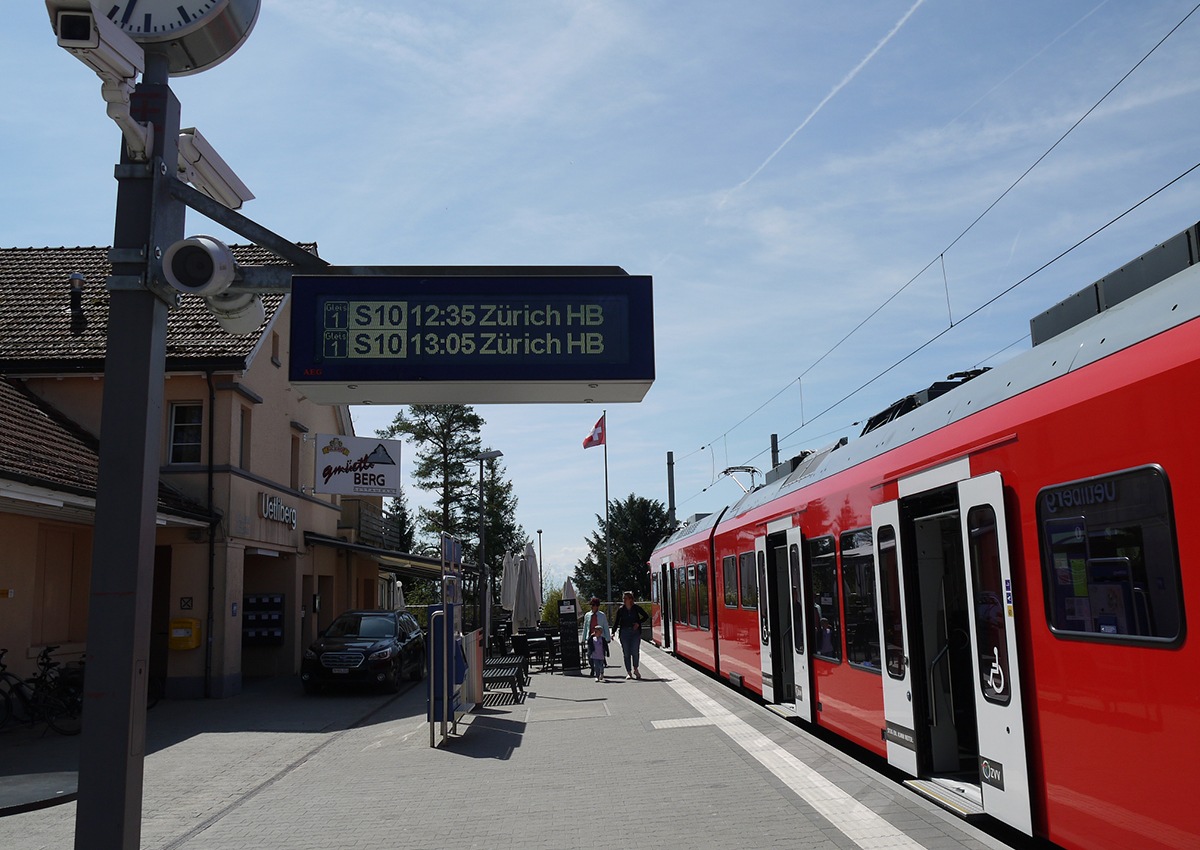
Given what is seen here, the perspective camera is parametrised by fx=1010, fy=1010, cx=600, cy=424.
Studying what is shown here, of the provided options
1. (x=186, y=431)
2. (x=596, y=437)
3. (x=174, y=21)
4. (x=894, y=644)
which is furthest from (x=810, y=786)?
(x=596, y=437)

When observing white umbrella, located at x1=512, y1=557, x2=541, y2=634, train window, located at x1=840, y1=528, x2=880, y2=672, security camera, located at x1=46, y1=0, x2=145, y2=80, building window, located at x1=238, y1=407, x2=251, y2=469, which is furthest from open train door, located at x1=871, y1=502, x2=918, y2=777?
white umbrella, located at x1=512, y1=557, x2=541, y2=634

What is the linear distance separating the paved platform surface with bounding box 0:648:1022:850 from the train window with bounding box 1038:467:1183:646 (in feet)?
6.15

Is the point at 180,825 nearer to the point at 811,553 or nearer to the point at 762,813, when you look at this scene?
the point at 762,813

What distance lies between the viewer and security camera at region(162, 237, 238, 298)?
16.0 feet

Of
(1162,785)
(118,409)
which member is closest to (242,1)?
(118,409)

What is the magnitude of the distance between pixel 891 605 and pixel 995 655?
6.36 ft

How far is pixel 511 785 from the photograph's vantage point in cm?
916

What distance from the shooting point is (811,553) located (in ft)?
35.6

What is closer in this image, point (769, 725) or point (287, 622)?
point (769, 725)

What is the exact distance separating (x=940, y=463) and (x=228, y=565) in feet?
48.3

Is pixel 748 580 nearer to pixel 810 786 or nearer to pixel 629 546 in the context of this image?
pixel 810 786

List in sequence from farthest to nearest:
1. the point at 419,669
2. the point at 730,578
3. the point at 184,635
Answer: the point at 419,669
the point at 184,635
the point at 730,578

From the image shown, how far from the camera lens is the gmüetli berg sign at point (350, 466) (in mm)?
24766

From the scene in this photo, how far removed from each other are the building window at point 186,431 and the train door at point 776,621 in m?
11.3
